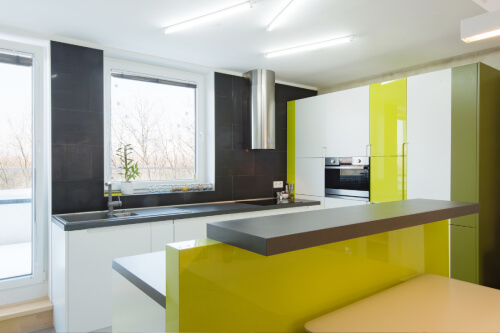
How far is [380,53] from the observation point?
3.28 metres

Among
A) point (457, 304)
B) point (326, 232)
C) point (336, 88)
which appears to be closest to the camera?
point (326, 232)

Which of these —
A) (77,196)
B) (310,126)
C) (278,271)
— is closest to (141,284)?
(278,271)

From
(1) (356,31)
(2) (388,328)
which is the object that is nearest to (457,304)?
(2) (388,328)

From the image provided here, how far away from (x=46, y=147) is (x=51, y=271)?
3.46ft

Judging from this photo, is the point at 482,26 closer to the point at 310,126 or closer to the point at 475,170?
the point at 475,170

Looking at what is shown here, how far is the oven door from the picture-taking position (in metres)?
3.50

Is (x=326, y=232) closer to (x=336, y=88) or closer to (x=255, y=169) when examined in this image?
(x=255, y=169)

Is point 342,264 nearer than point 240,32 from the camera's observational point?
Yes

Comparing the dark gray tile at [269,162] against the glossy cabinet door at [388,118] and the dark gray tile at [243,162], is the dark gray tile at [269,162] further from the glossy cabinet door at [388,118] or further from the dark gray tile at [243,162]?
the glossy cabinet door at [388,118]

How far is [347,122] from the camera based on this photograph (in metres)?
3.67

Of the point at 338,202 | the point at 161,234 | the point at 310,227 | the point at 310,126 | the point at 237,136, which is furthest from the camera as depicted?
the point at 310,126

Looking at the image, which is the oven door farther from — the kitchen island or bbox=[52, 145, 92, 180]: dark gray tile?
bbox=[52, 145, 92, 180]: dark gray tile

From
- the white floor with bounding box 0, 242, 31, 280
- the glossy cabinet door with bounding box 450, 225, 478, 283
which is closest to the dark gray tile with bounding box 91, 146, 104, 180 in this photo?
the white floor with bounding box 0, 242, 31, 280

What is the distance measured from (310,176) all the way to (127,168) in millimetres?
2087
